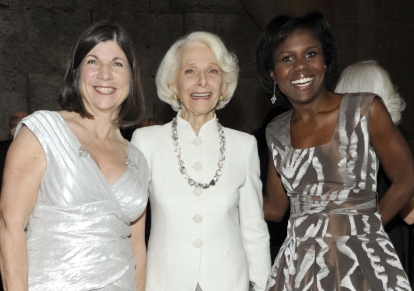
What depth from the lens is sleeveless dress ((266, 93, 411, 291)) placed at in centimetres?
279

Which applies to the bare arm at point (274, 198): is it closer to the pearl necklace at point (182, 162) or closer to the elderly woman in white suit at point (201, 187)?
the elderly woman in white suit at point (201, 187)

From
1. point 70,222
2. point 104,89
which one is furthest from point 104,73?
point 70,222

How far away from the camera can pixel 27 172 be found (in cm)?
248

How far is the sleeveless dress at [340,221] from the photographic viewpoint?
2.79 m

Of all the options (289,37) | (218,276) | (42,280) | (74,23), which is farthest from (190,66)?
(74,23)

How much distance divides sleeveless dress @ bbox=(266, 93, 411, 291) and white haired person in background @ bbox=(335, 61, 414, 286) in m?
0.54

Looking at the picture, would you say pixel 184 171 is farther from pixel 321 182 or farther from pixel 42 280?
pixel 42 280

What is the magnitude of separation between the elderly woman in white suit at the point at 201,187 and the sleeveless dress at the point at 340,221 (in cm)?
19

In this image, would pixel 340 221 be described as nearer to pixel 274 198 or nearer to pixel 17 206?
pixel 274 198

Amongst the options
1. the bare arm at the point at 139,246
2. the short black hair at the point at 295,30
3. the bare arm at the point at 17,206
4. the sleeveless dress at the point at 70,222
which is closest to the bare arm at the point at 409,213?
the short black hair at the point at 295,30

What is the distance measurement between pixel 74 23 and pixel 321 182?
10.4 ft

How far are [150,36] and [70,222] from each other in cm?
327

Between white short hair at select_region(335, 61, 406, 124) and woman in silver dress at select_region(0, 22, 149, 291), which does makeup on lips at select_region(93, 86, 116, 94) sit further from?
white short hair at select_region(335, 61, 406, 124)

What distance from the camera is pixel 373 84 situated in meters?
3.50
